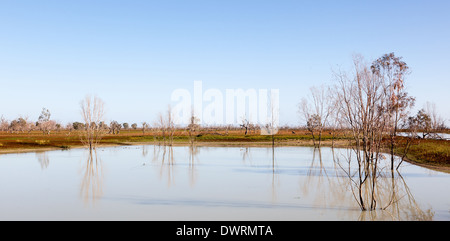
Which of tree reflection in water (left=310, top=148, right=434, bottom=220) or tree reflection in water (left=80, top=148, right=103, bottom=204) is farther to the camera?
tree reflection in water (left=80, top=148, right=103, bottom=204)

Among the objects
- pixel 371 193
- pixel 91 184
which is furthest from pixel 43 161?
pixel 371 193

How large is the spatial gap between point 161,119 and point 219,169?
27.0 meters

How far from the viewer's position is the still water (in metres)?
8.63

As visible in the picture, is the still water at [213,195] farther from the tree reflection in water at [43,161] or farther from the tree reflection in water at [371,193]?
the tree reflection in water at [43,161]

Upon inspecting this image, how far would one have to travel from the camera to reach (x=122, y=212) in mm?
8883

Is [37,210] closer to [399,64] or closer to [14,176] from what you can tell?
[14,176]

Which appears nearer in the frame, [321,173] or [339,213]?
[339,213]

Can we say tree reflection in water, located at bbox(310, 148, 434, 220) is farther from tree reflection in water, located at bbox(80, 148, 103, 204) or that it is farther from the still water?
tree reflection in water, located at bbox(80, 148, 103, 204)

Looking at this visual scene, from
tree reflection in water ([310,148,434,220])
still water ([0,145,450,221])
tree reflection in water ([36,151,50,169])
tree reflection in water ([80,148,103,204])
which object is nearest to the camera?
tree reflection in water ([310,148,434,220])

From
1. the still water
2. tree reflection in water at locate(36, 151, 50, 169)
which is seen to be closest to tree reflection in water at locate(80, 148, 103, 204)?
the still water

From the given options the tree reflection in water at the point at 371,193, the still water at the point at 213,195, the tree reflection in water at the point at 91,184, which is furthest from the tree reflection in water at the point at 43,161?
the tree reflection in water at the point at 371,193

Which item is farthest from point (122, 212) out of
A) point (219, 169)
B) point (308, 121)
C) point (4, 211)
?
point (308, 121)

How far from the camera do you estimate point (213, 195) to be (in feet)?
36.3
